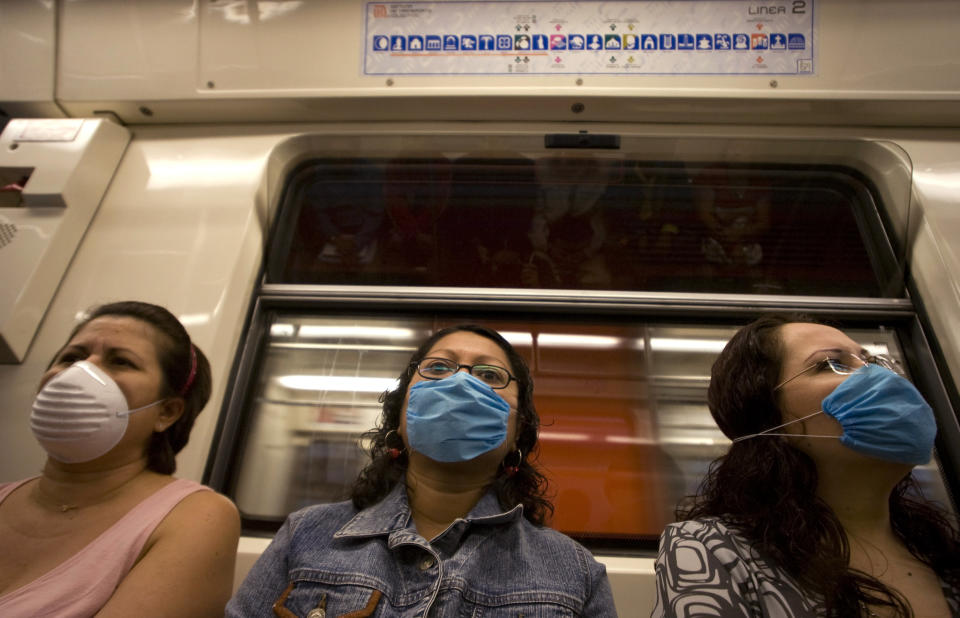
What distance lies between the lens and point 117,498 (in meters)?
1.46

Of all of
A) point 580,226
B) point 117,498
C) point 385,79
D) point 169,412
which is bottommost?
point 117,498

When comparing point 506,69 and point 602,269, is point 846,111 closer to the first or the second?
point 602,269

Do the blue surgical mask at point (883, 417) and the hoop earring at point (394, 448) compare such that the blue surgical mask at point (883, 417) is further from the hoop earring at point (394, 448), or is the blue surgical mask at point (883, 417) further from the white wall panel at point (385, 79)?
the white wall panel at point (385, 79)

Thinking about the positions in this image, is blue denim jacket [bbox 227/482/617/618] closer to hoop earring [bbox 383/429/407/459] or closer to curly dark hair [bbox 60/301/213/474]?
hoop earring [bbox 383/429/407/459]

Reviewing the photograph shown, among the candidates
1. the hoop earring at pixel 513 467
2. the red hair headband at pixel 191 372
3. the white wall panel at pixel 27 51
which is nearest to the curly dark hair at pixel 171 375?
the red hair headband at pixel 191 372

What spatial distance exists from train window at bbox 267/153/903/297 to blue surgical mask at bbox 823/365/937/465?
3.43 feet

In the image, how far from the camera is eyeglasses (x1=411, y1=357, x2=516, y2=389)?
162 centimetres

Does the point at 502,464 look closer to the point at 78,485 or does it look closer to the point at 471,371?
the point at 471,371

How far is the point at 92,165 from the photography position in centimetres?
239

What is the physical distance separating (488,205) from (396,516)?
1.53m

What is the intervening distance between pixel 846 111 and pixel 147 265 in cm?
287

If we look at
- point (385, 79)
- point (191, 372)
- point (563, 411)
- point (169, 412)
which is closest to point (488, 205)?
point (385, 79)

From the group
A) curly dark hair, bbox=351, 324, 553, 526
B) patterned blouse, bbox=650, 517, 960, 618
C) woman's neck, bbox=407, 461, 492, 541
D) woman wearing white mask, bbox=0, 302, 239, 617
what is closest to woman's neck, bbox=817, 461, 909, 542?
patterned blouse, bbox=650, 517, 960, 618

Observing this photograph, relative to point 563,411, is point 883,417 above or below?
above
